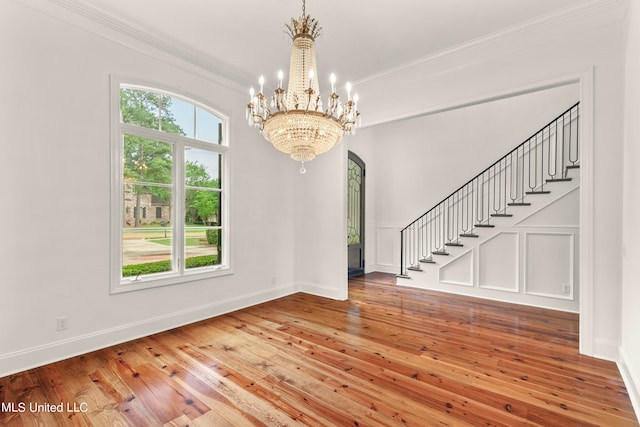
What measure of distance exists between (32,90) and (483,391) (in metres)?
4.69

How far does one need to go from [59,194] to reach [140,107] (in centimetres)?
133

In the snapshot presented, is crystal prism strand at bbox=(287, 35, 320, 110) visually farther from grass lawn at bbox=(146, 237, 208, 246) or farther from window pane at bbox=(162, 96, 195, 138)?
grass lawn at bbox=(146, 237, 208, 246)

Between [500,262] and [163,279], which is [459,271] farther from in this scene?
[163,279]

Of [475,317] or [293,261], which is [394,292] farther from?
[293,261]

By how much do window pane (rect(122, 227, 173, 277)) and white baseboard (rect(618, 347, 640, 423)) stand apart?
15.0 ft

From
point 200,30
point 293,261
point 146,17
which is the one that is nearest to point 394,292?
point 293,261

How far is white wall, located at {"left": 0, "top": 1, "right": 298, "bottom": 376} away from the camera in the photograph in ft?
8.83

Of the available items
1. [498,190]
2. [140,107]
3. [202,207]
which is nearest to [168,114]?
[140,107]

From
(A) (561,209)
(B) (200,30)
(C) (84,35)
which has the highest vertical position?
(B) (200,30)

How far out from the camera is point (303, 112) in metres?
2.30

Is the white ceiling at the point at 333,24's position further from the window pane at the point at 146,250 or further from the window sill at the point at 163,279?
the window sill at the point at 163,279

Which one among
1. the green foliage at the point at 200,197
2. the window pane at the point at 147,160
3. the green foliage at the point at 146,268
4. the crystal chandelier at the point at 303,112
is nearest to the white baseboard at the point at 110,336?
the green foliage at the point at 146,268

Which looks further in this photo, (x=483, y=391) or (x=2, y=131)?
(x=2, y=131)

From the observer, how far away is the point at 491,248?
5246mm
